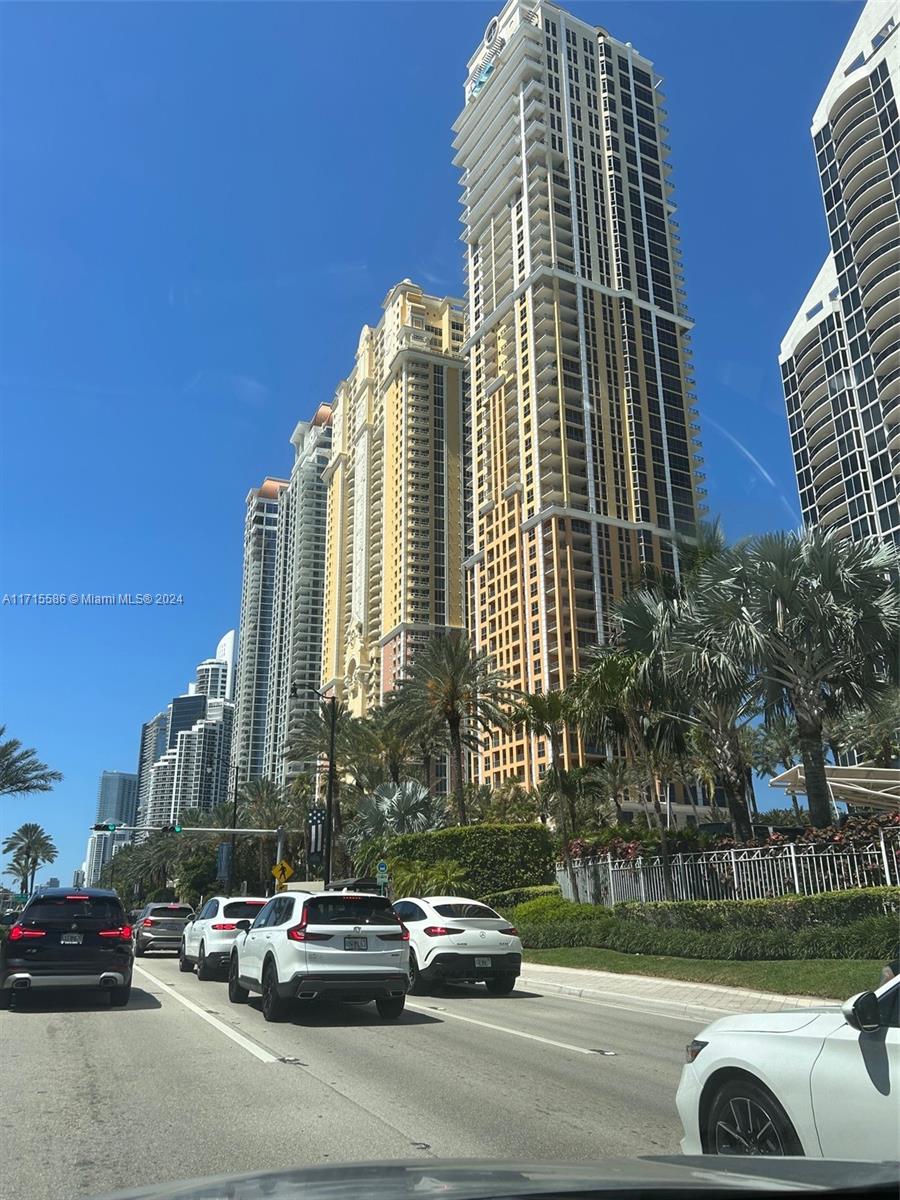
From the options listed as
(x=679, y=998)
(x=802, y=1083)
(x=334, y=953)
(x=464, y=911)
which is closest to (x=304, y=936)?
(x=334, y=953)

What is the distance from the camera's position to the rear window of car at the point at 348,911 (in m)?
12.6

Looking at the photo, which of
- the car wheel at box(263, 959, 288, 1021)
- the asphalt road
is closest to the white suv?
the car wheel at box(263, 959, 288, 1021)

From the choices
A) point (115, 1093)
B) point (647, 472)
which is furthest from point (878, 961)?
point (647, 472)

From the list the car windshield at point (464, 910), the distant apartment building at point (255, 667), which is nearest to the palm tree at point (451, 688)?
the car windshield at point (464, 910)

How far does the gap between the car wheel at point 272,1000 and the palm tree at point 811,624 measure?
41.0 ft

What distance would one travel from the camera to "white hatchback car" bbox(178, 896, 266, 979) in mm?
19656

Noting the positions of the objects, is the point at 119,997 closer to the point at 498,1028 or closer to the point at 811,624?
the point at 498,1028

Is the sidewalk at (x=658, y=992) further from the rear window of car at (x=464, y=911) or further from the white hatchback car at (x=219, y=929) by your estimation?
the white hatchback car at (x=219, y=929)

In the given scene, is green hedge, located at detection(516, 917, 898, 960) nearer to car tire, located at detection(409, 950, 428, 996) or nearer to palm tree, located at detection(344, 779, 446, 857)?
car tire, located at detection(409, 950, 428, 996)

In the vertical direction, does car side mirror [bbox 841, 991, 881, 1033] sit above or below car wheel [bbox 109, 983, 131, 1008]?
above

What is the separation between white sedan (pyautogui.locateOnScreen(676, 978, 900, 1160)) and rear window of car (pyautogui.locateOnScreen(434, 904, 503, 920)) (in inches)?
487

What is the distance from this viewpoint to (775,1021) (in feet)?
16.2

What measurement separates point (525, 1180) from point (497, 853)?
32393mm

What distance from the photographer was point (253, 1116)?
699 centimetres
